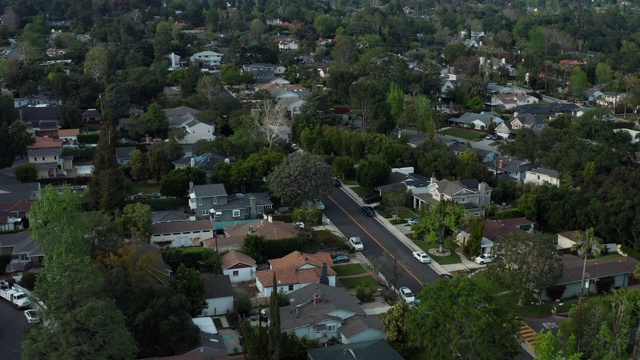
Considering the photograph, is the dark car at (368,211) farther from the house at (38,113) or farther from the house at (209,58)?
the house at (209,58)

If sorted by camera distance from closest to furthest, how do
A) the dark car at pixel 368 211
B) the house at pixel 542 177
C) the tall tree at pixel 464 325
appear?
the tall tree at pixel 464 325, the dark car at pixel 368 211, the house at pixel 542 177

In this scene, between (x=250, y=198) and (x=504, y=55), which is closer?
(x=250, y=198)

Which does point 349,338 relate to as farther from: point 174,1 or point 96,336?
point 174,1

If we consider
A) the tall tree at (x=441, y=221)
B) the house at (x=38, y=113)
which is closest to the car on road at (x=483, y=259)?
the tall tree at (x=441, y=221)

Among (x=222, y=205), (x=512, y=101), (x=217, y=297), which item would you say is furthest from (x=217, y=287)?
(x=512, y=101)

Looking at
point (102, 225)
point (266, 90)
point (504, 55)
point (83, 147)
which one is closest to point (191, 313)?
point (102, 225)

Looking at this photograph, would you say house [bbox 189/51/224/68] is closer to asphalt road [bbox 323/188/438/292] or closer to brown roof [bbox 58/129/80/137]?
brown roof [bbox 58/129/80/137]

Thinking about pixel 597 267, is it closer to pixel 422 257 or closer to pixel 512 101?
pixel 422 257
